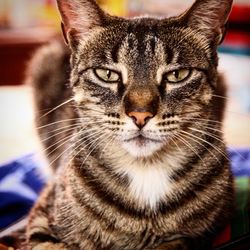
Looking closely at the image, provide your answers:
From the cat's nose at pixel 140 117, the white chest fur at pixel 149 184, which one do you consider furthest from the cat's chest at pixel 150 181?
the cat's nose at pixel 140 117

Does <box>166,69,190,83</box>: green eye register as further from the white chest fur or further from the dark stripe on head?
the dark stripe on head

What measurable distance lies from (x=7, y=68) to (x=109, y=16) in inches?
7.8

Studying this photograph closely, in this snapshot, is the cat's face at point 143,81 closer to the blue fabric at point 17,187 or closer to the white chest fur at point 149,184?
the white chest fur at point 149,184

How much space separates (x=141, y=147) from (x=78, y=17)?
251 millimetres

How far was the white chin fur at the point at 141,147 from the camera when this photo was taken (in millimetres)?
820

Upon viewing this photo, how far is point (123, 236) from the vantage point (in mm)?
892

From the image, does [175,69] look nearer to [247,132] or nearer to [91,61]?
[91,61]

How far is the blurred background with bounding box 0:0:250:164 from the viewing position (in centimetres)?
80

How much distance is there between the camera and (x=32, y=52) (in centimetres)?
86

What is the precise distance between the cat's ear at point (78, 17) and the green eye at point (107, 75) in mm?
A: 76

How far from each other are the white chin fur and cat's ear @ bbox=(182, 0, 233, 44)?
214 mm

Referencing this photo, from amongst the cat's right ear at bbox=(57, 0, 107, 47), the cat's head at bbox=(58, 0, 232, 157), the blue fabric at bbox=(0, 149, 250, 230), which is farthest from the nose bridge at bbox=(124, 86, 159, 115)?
the blue fabric at bbox=(0, 149, 250, 230)

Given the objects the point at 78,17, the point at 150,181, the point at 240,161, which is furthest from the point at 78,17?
the point at 240,161

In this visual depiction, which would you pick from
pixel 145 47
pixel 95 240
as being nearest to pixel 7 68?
pixel 145 47
